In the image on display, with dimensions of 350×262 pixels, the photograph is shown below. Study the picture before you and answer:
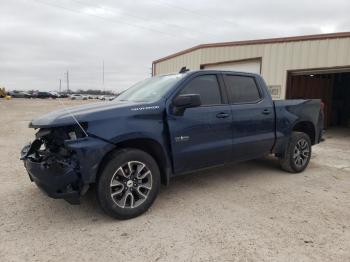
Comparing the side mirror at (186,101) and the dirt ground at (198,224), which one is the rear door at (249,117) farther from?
the side mirror at (186,101)

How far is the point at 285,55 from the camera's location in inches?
460

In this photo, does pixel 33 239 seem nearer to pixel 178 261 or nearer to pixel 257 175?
pixel 178 261

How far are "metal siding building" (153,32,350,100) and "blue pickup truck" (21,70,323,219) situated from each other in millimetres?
6100

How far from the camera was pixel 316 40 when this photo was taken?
35.3 feet

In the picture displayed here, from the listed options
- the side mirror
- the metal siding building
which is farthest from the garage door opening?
the side mirror

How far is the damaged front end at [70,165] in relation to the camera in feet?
11.5

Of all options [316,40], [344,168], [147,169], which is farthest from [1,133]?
[316,40]

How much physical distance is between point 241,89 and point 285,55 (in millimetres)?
7452

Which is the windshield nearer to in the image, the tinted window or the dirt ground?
the tinted window

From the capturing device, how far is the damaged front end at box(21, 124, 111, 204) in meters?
3.52

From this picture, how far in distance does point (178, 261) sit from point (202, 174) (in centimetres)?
295

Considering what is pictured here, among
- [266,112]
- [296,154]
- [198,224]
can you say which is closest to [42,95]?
[296,154]

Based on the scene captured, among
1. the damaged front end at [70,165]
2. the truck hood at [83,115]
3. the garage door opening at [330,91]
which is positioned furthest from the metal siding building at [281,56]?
the damaged front end at [70,165]

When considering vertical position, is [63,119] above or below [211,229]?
above
